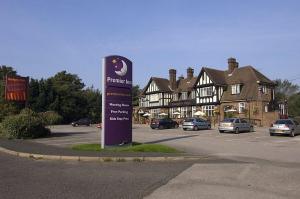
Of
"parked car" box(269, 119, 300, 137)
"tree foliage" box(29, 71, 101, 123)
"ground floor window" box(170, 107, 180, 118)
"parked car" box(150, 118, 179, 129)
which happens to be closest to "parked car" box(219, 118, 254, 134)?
"parked car" box(269, 119, 300, 137)

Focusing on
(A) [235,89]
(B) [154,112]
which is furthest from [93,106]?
(A) [235,89]

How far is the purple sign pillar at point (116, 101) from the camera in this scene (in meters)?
19.7

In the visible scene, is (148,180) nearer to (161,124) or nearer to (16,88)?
(16,88)

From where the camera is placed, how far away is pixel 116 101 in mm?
20047

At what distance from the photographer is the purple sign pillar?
1966 centimetres

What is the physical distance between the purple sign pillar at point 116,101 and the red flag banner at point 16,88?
19.8m

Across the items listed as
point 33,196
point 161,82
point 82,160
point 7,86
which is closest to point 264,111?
point 161,82

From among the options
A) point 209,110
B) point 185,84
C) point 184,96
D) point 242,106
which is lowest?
point 209,110

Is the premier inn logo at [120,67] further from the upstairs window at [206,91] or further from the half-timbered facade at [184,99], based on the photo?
the half-timbered facade at [184,99]

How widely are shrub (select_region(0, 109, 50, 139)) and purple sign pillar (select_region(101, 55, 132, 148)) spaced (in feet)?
44.7

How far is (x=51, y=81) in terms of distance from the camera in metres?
95.4

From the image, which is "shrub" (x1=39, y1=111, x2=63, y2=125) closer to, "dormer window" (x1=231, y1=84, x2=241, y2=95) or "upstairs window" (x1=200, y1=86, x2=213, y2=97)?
"upstairs window" (x1=200, y1=86, x2=213, y2=97)

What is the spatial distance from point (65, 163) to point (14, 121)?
18095 mm

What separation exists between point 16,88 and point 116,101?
2031 centimetres
